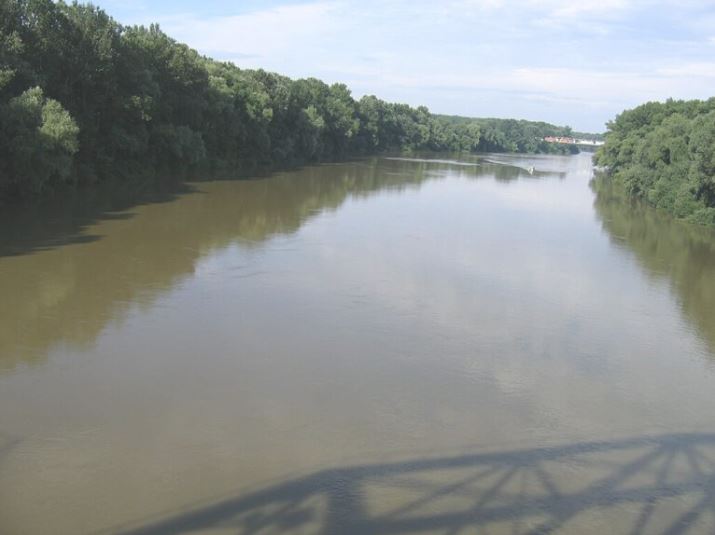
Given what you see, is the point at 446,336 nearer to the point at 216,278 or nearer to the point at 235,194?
the point at 216,278

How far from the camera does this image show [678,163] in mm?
41781

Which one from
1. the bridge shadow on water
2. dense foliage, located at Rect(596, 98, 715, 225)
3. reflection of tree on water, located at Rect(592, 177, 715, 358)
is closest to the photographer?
the bridge shadow on water

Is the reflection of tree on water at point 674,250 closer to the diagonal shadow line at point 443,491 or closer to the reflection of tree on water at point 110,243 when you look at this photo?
the diagonal shadow line at point 443,491

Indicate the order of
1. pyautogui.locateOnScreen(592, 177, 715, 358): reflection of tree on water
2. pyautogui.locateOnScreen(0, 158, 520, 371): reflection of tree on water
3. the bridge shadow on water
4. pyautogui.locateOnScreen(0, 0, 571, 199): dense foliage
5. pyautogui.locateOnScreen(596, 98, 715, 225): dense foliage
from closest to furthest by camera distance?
1. the bridge shadow on water
2. pyautogui.locateOnScreen(0, 158, 520, 371): reflection of tree on water
3. pyautogui.locateOnScreen(592, 177, 715, 358): reflection of tree on water
4. pyautogui.locateOnScreen(0, 0, 571, 199): dense foliage
5. pyautogui.locateOnScreen(596, 98, 715, 225): dense foliage

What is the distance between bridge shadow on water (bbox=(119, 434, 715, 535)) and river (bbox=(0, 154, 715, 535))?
0.03 metres

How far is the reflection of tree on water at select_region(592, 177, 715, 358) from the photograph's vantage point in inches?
751

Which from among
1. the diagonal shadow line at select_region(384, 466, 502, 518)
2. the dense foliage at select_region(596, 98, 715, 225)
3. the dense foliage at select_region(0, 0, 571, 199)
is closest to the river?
the diagonal shadow line at select_region(384, 466, 502, 518)

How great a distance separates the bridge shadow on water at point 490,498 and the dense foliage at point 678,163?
29.8m

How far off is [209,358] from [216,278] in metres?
5.82

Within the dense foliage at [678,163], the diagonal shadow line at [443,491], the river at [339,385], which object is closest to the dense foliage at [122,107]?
the river at [339,385]

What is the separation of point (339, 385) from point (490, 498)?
Answer: 3.76 m

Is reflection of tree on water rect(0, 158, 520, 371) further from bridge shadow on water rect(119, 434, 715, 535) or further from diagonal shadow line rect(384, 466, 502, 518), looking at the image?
diagonal shadow line rect(384, 466, 502, 518)

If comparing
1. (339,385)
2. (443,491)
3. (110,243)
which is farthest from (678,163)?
(443,491)

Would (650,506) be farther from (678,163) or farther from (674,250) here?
(678,163)
